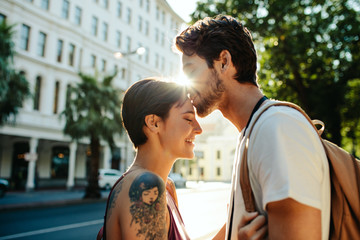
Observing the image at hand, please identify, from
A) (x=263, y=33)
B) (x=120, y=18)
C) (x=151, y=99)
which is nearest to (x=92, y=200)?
(x=263, y=33)

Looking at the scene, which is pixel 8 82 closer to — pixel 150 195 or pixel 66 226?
pixel 66 226

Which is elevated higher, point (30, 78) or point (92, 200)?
point (30, 78)

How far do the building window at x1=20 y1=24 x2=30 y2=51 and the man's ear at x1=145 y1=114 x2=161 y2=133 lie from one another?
85.3 feet

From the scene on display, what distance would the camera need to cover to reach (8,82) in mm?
13523

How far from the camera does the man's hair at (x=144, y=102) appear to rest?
1978 millimetres

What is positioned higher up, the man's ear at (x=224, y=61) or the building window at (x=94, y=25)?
the building window at (x=94, y=25)

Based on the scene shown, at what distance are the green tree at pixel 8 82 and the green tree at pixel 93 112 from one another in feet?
11.9

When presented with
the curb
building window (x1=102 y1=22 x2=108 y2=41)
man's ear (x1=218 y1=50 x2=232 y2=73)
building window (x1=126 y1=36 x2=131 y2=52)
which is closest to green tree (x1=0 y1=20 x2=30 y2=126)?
the curb

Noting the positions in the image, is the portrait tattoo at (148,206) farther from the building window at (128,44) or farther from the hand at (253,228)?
the building window at (128,44)

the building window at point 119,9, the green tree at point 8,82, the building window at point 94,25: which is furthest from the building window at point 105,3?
the green tree at point 8,82

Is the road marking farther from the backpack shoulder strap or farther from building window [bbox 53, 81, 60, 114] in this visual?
building window [bbox 53, 81, 60, 114]

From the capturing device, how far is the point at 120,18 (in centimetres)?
3631

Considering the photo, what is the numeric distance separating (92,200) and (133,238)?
1835 centimetres

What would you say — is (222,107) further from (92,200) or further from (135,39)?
(135,39)
